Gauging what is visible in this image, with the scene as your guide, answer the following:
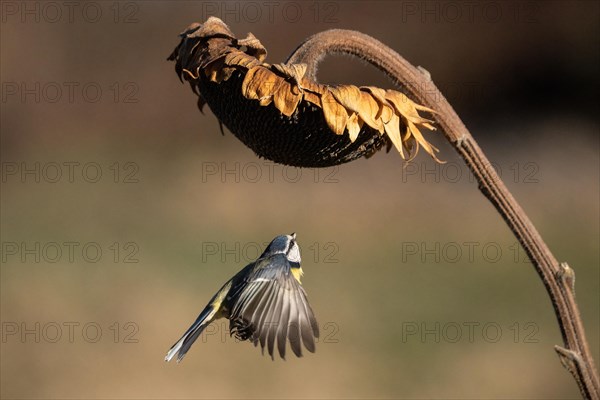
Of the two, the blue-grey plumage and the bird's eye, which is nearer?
the blue-grey plumage

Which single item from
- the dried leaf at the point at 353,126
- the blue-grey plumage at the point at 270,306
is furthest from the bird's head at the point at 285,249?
the dried leaf at the point at 353,126

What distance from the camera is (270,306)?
1.92 metres

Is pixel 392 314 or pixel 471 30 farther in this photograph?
pixel 471 30

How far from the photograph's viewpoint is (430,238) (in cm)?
639

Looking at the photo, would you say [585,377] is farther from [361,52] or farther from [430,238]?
[430,238]

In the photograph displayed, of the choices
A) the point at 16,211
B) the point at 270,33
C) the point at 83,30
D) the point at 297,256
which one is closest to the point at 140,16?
the point at 83,30

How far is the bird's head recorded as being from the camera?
2.21 meters

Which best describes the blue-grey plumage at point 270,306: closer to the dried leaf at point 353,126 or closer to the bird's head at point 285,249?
the bird's head at point 285,249

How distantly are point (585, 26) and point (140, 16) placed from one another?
3632 mm

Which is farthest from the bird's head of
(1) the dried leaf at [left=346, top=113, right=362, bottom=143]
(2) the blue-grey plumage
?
(1) the dried leaf at [left=346, top=113, right=362, bottom=143]

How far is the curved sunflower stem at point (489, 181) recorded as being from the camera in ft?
4.23

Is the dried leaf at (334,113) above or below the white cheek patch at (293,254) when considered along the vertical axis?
above

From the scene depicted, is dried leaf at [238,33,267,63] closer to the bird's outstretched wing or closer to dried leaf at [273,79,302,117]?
dried leaf at [273,79,302,117]

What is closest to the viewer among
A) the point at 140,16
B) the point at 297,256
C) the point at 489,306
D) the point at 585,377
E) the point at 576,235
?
the point at 585,377
